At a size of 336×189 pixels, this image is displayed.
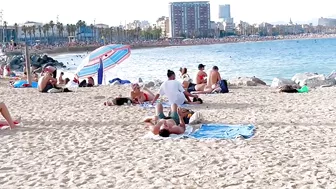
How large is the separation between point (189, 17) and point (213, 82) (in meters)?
170

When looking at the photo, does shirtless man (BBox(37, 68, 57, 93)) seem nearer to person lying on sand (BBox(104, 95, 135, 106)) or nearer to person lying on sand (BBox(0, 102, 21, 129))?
person lying on sand (BBox(104, 95, 135, 106))

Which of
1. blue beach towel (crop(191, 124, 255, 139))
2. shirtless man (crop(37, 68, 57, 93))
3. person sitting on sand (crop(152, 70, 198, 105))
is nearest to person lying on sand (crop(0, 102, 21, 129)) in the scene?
person sitting on sand (crop(152, 70, 198, 105))

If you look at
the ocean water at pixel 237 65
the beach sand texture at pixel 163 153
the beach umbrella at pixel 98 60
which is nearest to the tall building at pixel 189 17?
the ocean water at pixel 237 65

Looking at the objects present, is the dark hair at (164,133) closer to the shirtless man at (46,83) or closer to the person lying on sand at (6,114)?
the person lying on sand at (6,114)

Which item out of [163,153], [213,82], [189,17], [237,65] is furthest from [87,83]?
[189,17]

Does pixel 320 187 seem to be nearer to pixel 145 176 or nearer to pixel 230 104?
pixel 145 176

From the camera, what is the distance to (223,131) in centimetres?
640

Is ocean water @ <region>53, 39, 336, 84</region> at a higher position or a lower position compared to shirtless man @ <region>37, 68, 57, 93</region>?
lower

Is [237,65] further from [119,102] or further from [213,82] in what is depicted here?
[119,102]

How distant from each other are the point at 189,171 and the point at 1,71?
75.4 ft

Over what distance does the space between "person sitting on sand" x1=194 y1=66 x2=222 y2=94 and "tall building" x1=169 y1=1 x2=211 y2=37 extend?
16448 cm

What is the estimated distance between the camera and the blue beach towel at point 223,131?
605 cm

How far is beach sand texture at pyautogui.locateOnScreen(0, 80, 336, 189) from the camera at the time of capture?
4.29 meters

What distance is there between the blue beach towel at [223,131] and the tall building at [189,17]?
16967 centimetres
